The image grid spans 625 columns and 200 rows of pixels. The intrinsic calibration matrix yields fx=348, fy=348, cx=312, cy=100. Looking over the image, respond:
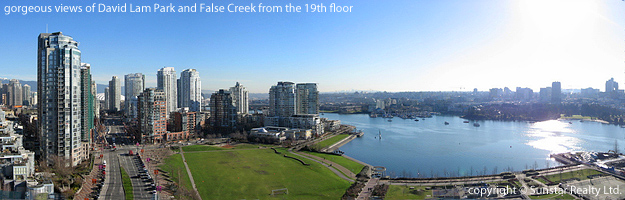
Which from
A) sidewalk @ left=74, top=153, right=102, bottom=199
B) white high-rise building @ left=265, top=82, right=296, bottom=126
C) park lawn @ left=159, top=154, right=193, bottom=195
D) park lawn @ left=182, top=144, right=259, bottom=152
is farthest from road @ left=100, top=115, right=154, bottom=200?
white high-rise building @ left=265, top=82, right=296, bottom=126

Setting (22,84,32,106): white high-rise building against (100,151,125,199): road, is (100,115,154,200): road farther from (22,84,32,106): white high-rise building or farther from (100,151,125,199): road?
(22,84,32,106): white high-rise building

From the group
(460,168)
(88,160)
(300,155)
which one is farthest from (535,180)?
(88,160)

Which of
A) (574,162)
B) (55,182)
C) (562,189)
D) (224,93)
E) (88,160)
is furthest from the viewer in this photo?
(224,93)

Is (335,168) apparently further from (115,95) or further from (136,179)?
(115,95)

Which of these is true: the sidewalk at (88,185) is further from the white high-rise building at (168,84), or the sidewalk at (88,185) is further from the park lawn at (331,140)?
the white high-rise building at (168,84)

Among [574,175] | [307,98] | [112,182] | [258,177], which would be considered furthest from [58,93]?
[307,98]

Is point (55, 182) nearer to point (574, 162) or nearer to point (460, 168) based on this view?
point (460, 168)
